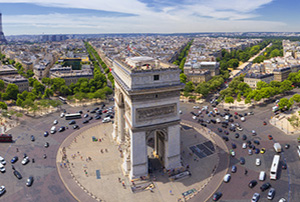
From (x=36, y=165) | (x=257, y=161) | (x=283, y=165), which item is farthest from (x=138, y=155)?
(x=283, y=165)

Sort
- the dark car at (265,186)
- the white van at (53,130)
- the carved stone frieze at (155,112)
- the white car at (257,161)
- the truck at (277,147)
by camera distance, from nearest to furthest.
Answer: the dark car at (265,186) < the carved stone frieze at (155,112) < the white car at (257,161) < the truck at (277,147) < the white van at (53,130)

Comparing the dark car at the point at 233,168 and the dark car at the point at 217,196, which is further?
the dark car at the point at 233,168

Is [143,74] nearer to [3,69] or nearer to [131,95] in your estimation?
[131,95]

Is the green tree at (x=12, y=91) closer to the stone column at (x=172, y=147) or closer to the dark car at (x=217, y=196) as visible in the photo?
the stone column at (x=172, y=147)

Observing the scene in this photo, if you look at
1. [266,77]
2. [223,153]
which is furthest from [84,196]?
[266,77]

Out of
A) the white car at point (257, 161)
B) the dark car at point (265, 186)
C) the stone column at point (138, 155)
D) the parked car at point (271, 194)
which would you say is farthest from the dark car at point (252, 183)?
the stone column at point (138, 155)

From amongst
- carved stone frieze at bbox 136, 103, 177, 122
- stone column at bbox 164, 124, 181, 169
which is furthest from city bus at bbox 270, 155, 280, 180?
carved stone frieze at bbox 136, 103, 177, 122
